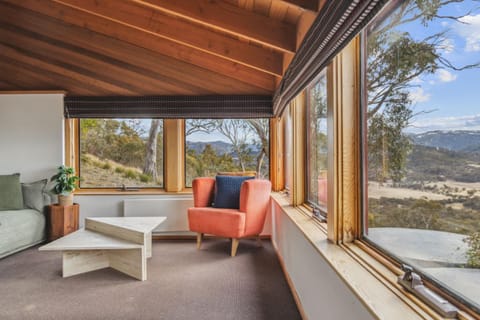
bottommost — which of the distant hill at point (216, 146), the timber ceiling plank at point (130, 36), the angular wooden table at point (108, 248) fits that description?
the angular wooden table at point (108, 248)

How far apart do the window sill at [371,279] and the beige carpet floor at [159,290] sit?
2.73 feet

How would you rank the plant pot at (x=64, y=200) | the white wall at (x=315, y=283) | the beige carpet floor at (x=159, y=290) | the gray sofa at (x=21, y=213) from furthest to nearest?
the plant pot at (x=64, y=200), the gray sofa at (x=21, y=213), the beige carpet floor at (x=159, y=290), the white wall at (x=315, y=283)

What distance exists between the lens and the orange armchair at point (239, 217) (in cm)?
332

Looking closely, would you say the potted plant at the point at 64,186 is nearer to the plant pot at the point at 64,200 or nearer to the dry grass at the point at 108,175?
the plant pot at the point at 64,200

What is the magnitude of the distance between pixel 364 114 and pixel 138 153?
3518 mm

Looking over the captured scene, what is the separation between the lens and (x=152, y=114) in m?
4.11

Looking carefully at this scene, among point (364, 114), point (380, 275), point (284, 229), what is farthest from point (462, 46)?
point (284, 229)

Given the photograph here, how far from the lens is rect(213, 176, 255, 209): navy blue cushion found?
12.1ft

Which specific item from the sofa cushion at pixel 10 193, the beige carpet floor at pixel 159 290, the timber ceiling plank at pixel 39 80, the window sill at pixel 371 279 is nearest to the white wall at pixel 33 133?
the timber ceiling plank at pixel 39 80

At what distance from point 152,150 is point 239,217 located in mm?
1804

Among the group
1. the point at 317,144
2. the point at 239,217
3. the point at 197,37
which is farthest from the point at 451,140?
the point at 197,37

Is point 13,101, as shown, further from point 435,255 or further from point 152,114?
point 435,255

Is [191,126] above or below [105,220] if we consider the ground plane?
above

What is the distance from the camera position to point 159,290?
2496 millimetres
